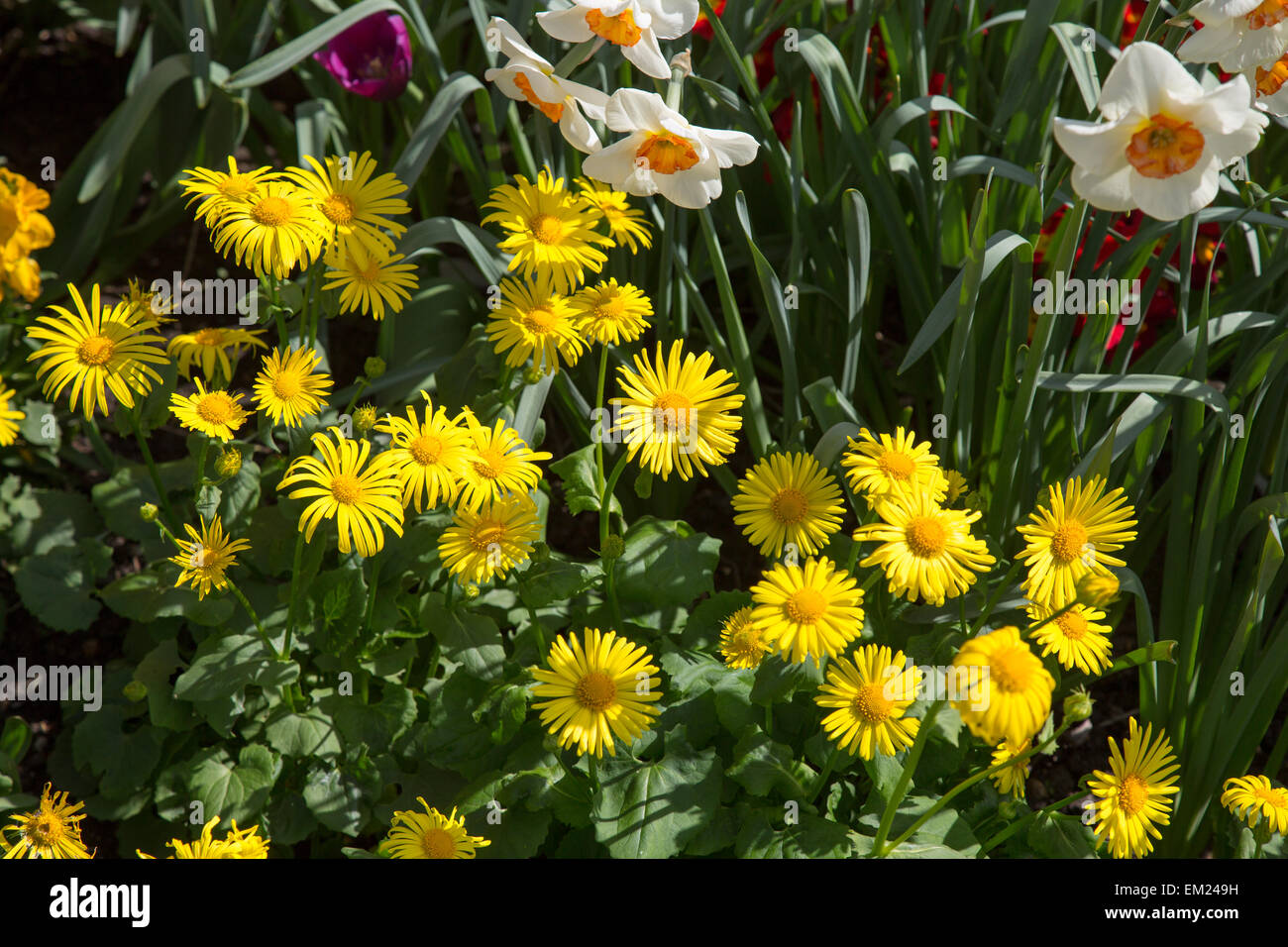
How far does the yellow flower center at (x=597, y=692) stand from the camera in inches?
41.7

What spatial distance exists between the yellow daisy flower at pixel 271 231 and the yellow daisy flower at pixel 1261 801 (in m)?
1.16

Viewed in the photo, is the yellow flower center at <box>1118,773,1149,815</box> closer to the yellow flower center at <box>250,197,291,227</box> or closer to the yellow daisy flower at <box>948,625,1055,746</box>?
the yellow daisy flower at <box>948,625,1055,746</box>

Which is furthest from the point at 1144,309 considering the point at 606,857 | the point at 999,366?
the point at 606,857

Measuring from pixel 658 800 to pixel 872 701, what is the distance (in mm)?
256

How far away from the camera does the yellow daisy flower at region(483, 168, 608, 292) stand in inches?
47.4

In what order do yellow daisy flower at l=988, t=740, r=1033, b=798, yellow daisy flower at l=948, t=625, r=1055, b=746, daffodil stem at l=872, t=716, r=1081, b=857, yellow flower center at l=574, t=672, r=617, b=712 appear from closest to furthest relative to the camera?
yellow daisy flower at l=948, t=625, r=1055, b=746 < daffodil stem at l=872, t=716, r=1081, b=857 < yellow flower center at l=574, t=672, r=617, b=712 < yellow daisy flower at l=988, t=740, r=1033, b=798

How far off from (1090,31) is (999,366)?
42 centimetres

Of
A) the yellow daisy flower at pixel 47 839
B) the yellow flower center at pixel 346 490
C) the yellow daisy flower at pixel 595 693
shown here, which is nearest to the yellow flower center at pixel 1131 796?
the yellow daisy flower at pixel 595 693

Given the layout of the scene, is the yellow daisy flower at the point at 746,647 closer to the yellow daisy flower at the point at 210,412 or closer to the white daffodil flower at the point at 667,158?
the white daffodil flower at the point at 667,158

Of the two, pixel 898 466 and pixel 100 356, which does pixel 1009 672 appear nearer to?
pixel 898 466

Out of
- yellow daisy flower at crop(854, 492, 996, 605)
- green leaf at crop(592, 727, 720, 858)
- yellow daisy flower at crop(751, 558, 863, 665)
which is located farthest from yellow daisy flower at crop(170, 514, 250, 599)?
yellow daisy flower at crop(854, 492, 996, 605)

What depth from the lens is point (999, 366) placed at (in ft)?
4.73

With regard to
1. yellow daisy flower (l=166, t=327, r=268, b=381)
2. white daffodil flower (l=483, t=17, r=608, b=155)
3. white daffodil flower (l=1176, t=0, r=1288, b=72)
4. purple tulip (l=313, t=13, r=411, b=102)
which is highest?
purple tulip (l=313, t=13, r=411, b=102)

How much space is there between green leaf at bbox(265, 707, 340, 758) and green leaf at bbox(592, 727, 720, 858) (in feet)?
1.12
